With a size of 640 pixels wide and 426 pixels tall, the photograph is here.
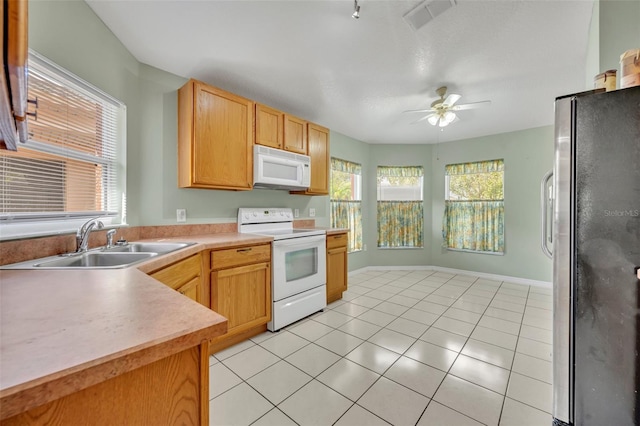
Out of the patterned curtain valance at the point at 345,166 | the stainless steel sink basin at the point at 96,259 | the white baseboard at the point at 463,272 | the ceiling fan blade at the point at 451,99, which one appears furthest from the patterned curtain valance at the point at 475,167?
the stainless steel sink basin at the point at 96,259

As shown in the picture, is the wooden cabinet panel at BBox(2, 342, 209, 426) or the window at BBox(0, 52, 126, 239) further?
the window at BBox(0, 52, 126, 239)

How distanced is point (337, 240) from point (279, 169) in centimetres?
119

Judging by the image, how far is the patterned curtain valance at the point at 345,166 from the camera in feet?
14.1

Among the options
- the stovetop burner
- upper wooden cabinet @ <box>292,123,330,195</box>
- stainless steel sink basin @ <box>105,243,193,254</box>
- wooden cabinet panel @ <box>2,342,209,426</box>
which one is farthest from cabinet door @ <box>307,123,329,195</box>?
wooden cabinet panel @ <box>2,342,209,426</box>

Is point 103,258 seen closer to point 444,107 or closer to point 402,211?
point 444,107

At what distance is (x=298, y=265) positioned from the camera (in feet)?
9.05

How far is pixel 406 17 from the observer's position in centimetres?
168

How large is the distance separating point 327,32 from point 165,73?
159cm

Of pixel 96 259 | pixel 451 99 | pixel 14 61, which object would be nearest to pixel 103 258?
pixel 96 259

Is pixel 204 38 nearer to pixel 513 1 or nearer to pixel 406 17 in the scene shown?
pixel 406 17

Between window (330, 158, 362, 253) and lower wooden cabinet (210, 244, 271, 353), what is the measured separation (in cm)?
212

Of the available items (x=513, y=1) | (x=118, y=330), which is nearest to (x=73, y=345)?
(x=118, y=330)

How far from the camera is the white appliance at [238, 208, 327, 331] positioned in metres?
2.49

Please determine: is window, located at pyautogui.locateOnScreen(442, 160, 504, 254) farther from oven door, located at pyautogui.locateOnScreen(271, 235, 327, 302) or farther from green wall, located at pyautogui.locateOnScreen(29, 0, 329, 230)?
green wall, located at pyautogui.locateOnScreen(29, 0, 329, 230)
